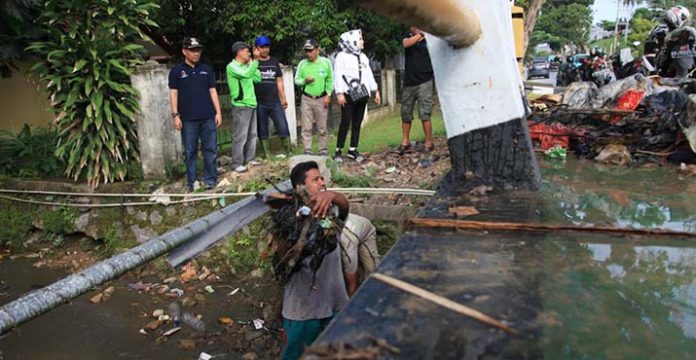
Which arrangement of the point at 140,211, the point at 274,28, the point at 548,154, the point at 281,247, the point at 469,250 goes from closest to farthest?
the point at 469,250
the point at 281,247
the point at 548,154
the point at 140,211
the point at 274,28

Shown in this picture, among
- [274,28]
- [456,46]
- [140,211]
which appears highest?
[274,28]

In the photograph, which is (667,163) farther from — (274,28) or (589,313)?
(274,28)

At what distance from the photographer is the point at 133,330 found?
15.9 ft

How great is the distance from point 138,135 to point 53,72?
1.16 metres

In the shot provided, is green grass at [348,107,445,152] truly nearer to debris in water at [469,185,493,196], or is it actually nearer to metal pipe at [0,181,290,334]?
debris in water at [469,185,493,196]

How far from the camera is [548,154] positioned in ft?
15.9

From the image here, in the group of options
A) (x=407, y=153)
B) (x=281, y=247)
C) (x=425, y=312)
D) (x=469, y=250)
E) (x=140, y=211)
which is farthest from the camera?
(x=407, y=153)

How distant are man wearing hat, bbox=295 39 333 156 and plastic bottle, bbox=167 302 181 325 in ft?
8.13

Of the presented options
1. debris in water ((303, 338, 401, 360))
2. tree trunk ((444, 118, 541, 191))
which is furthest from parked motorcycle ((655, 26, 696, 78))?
debris in water ((303, 338, 401, 360))

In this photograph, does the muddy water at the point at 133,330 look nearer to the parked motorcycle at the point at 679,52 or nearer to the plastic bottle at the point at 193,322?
the plastic bottle at the point at 193,322

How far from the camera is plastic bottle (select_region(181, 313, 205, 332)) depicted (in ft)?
16.0

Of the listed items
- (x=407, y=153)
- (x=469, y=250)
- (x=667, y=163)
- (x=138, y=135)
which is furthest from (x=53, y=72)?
(x=667, y=163)

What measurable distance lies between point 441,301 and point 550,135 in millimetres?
3598

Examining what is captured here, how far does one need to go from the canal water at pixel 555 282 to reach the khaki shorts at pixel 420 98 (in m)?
2.83
